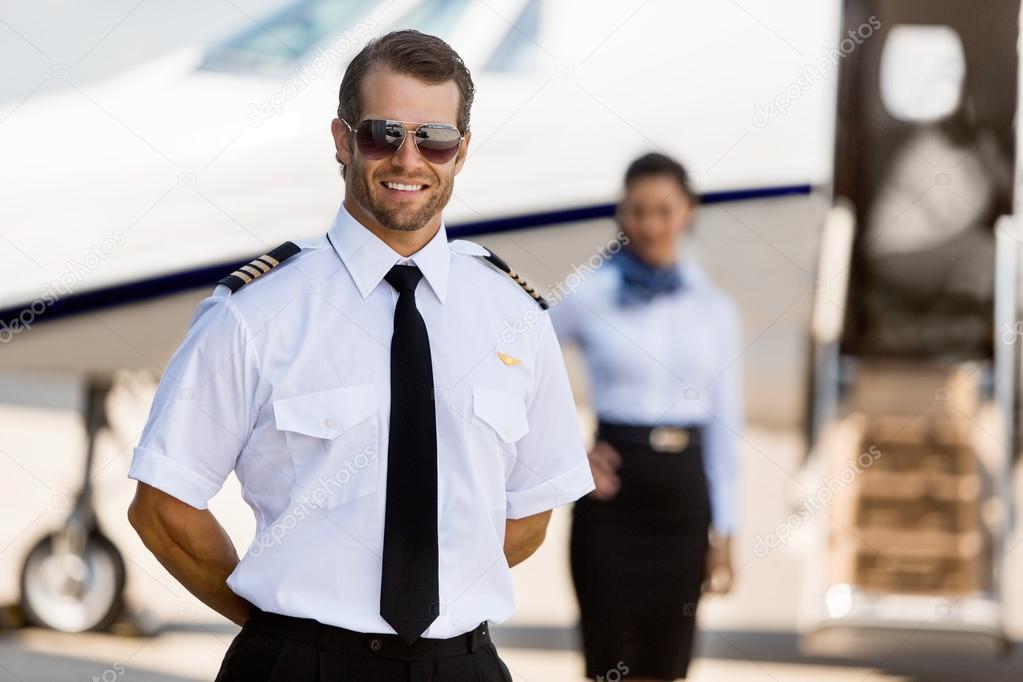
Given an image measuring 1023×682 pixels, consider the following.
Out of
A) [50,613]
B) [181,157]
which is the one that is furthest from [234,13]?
[50,613]

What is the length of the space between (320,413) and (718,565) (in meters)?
1.69

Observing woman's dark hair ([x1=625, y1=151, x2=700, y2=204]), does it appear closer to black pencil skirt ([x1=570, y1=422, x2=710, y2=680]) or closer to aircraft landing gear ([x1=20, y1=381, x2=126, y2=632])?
black pencil skirt ([x1=570, y1=422, x2=710, y2=680])

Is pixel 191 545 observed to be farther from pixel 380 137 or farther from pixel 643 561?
pixel 643 561

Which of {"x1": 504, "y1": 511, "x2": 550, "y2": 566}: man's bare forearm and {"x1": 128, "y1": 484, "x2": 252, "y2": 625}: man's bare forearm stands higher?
{"x1": 504, "y1": 511, "x2": 550, "y2": 566}: man's bare forearm

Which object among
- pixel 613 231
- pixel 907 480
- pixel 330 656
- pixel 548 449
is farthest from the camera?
pixel 907 480

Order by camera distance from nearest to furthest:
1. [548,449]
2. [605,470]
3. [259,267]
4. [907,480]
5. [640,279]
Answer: [259,267] < [548,449] < [605,470] < [640,279] < [907,480]

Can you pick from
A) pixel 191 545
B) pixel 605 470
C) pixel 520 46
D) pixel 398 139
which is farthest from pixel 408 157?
pixel 520 46

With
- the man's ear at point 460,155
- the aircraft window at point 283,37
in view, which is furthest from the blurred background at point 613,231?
the man's ear at point 460,155

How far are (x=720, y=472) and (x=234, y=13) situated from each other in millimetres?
1854

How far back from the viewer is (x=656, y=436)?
2.78 metres

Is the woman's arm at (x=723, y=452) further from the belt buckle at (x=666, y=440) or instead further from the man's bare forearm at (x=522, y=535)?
the man's bare forearm at (x=522, y=535)

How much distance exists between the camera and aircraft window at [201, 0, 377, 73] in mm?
3643

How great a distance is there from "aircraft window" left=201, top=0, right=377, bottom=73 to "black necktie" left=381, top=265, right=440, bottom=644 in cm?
233

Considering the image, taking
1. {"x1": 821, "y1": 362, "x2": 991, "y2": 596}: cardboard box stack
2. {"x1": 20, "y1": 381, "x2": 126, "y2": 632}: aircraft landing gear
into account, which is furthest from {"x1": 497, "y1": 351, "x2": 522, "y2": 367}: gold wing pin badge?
{"x1": 821, "y1": 362, "x2": 991, "y2": 596}: cardboard box stack
